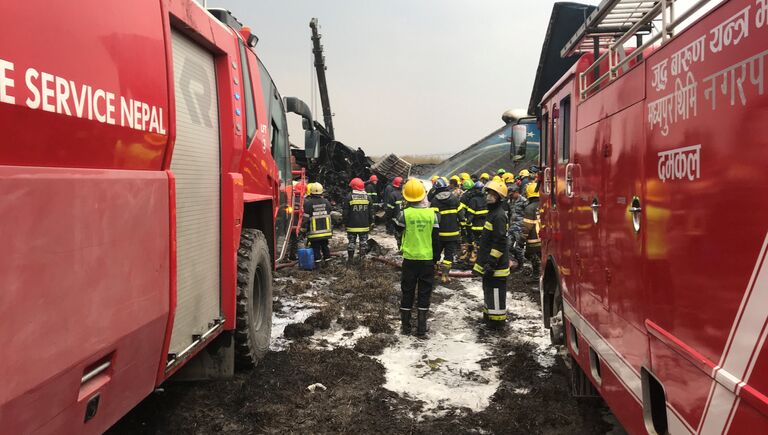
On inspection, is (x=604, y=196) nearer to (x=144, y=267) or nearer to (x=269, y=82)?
(x=144, y=267)

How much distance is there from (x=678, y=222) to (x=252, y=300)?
10.8 feet

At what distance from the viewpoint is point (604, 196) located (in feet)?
9.75

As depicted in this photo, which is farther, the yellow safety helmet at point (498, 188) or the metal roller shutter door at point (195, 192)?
the yellow safety helmet at point (498, 188)

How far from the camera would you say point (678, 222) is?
6.45 feet

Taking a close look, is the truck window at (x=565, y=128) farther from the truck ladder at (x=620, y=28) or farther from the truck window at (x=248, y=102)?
the truck window at (x=248, y=102)

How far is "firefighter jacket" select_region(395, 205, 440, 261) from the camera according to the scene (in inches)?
244

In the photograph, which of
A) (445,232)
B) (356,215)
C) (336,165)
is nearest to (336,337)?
(445,232)

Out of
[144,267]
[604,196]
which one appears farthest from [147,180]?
[604,196]

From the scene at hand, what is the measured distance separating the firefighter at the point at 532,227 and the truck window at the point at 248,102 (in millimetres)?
5700

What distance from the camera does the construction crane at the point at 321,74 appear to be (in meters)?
21.1

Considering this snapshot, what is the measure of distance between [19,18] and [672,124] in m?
2.20

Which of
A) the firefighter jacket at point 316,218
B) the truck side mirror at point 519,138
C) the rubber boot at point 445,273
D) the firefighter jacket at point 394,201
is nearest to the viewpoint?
the truck side mirror at point 519,138

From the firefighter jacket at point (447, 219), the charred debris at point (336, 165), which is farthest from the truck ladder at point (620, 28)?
the charred debris at point (336, 165)

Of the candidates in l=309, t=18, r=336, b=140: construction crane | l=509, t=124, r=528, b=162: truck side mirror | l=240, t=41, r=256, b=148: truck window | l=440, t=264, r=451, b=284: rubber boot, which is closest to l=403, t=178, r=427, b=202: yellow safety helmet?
l=509, t=124, r=528, b=162: truck side mirror
